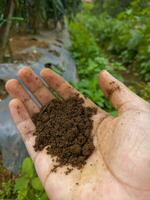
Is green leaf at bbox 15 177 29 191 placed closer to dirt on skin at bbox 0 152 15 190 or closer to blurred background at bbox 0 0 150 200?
blurred background at bbox 0 0 150 200

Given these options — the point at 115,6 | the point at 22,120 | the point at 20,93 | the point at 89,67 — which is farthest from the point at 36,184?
the point at 115,6

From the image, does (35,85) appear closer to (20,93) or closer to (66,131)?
(20,93)

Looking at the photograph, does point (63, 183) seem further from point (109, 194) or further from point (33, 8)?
point (33, 8)

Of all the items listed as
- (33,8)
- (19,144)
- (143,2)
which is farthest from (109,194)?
(143,2)

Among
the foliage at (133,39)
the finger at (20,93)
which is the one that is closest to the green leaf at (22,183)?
the finger at (20,93)

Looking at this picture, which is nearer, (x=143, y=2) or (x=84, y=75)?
(x=84, y=75)

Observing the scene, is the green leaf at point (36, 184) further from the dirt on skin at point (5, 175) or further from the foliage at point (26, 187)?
the dirt on skin at point (5, 175)
